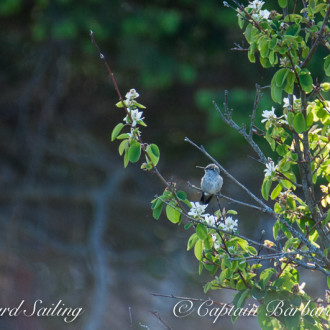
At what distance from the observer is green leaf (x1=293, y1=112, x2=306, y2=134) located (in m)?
1.94

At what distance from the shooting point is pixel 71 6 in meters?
5.48

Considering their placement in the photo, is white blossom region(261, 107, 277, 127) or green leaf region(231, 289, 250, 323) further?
white blossom region(261, 107, 277, 127)

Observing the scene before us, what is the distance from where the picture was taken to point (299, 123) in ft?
6.39

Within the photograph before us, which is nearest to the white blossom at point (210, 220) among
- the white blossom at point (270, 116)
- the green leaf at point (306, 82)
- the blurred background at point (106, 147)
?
the white blossom at point (270, 116)

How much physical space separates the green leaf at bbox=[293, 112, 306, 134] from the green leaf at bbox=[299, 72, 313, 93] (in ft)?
0.29

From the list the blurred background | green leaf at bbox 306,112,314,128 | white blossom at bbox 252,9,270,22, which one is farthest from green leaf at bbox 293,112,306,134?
the blurred background

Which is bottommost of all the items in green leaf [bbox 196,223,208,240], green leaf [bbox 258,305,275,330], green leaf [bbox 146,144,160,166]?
green leaf [bbox 258,305,275,330]

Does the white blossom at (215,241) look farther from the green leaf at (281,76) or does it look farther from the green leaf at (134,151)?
the green leaf at (281,76)

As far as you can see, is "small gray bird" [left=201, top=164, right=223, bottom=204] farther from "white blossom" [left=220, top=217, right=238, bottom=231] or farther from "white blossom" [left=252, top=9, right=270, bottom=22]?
"white blossom" [left=252, top=9, right=270, bottom=22]

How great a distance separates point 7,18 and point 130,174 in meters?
2.22

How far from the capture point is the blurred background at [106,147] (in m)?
5.66

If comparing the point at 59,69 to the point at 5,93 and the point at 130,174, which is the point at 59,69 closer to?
the point at 5,93

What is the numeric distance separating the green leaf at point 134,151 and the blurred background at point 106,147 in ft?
10.6

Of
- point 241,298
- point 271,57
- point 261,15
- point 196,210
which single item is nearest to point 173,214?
point 196,210
